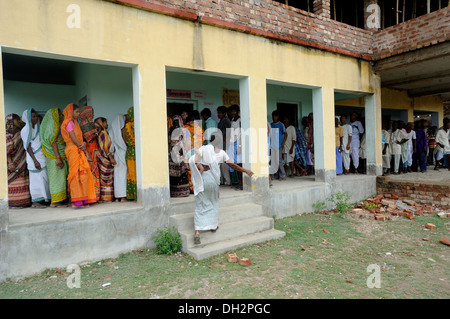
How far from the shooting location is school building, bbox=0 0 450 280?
3.77 metres

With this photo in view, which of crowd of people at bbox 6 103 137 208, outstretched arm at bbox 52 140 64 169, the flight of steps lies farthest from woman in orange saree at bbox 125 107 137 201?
outstretched arm at bbox 52 140 64 169

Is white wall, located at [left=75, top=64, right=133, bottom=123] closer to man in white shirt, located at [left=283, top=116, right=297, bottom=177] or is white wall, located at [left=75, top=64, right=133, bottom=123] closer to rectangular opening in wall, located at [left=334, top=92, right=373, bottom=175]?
man in white shirt, located at [left=283, top=116, right=297, bottom=177]

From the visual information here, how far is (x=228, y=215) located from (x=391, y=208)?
4316 mm

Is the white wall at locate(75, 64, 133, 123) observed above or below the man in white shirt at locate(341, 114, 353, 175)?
above

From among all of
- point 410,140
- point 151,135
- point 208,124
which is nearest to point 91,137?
point 151,135

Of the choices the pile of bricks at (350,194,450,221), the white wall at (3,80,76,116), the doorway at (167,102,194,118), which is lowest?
the pile of bricks at (350,194,450,221)

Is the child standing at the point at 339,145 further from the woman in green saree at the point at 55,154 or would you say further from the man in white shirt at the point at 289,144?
the woman in green saree at the point at 55,154

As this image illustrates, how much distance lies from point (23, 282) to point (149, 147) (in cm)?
228

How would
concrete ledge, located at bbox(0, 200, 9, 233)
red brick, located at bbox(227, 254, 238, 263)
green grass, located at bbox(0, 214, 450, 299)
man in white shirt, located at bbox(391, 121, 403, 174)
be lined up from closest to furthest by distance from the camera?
green grass, located at bbox(0, 214, 450, 299) → concrete ledge, located at bbox(0, 200, 9, 233) → red brick, located at bbox(227, 254, 238, 263) → man in white shirt, located at bbox(391, 121, 403, 174)

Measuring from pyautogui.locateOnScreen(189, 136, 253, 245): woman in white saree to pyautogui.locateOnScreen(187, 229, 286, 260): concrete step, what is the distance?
0.51ft

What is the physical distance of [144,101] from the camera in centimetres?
442
